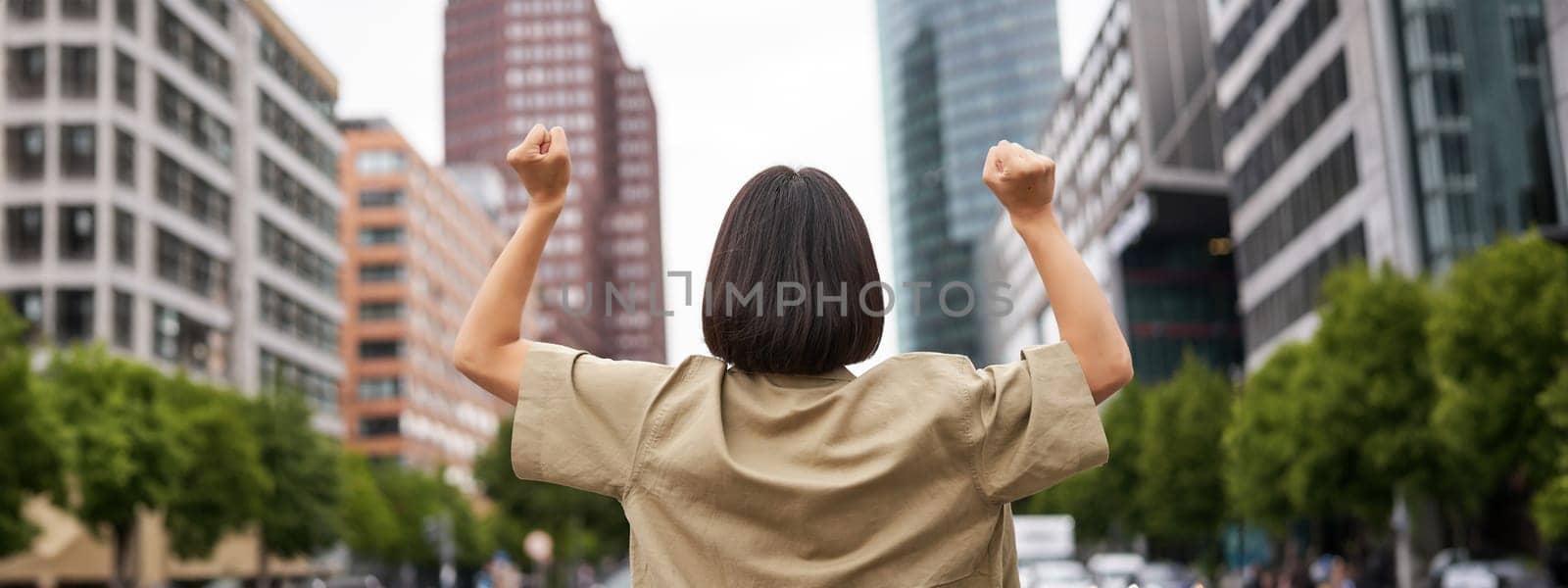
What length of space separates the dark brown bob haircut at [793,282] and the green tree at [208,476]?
41121 millimetres

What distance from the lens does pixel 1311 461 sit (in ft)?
114

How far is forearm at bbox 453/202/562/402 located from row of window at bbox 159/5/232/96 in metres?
57.5

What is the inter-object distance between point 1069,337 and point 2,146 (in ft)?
175

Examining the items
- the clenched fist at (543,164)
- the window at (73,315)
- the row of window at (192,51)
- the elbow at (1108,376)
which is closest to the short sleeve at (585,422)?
the clenched fist at (543,164)

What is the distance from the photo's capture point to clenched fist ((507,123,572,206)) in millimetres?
1971

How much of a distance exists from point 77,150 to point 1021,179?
5288cm

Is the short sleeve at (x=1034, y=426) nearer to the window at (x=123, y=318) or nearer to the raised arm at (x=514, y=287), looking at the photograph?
the raised arm at (x=514, y=287)

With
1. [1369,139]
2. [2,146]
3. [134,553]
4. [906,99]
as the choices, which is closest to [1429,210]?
[1369,139]

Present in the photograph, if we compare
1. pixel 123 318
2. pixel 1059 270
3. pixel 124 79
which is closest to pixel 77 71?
pixel 124 79

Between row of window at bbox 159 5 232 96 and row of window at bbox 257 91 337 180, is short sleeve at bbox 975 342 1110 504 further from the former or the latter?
row of window at bbox 257 91 337 180

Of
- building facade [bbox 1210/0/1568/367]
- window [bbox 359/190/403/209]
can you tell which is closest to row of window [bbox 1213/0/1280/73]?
building facade [bbox 1210/0/1568/367]

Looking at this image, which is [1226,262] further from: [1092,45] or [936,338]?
[936,338]

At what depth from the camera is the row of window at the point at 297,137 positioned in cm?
6762

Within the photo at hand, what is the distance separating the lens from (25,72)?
164 feet
